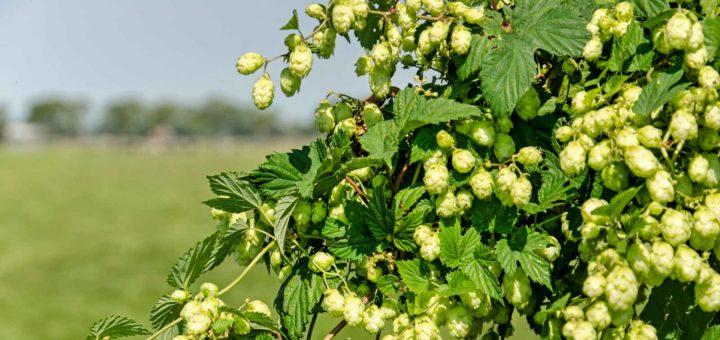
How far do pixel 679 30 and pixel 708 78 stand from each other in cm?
8

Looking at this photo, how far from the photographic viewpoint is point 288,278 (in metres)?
1.51

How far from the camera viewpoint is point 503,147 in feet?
4.29

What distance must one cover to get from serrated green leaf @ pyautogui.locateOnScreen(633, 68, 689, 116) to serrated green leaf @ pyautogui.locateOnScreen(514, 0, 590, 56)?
184mm

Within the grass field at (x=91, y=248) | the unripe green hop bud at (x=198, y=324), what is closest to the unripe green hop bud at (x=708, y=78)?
the unripe green hop bud at (x=198, y=324)

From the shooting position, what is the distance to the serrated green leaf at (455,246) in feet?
4.29

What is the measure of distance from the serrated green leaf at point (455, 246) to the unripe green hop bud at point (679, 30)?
1.47ft

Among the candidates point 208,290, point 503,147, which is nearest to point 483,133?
point 503,147

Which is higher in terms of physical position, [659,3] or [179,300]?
[659,3]

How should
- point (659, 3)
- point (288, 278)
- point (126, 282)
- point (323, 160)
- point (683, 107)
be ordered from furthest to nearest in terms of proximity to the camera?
1. point (126, 282)
2. point (288, 278)
3. point (323, 160)
4. point (659, 3)
5. point (683, 107)

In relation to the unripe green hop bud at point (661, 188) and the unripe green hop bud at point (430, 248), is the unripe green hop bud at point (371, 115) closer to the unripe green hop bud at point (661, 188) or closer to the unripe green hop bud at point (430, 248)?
the unripe green hop bud at point (430, 248)

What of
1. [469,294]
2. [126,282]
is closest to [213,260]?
[469,294]

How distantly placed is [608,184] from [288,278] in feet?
2.18

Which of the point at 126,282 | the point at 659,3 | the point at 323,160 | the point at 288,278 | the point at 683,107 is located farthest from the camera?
the point at 126,282

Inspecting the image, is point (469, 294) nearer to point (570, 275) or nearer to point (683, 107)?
point (570, 275)
